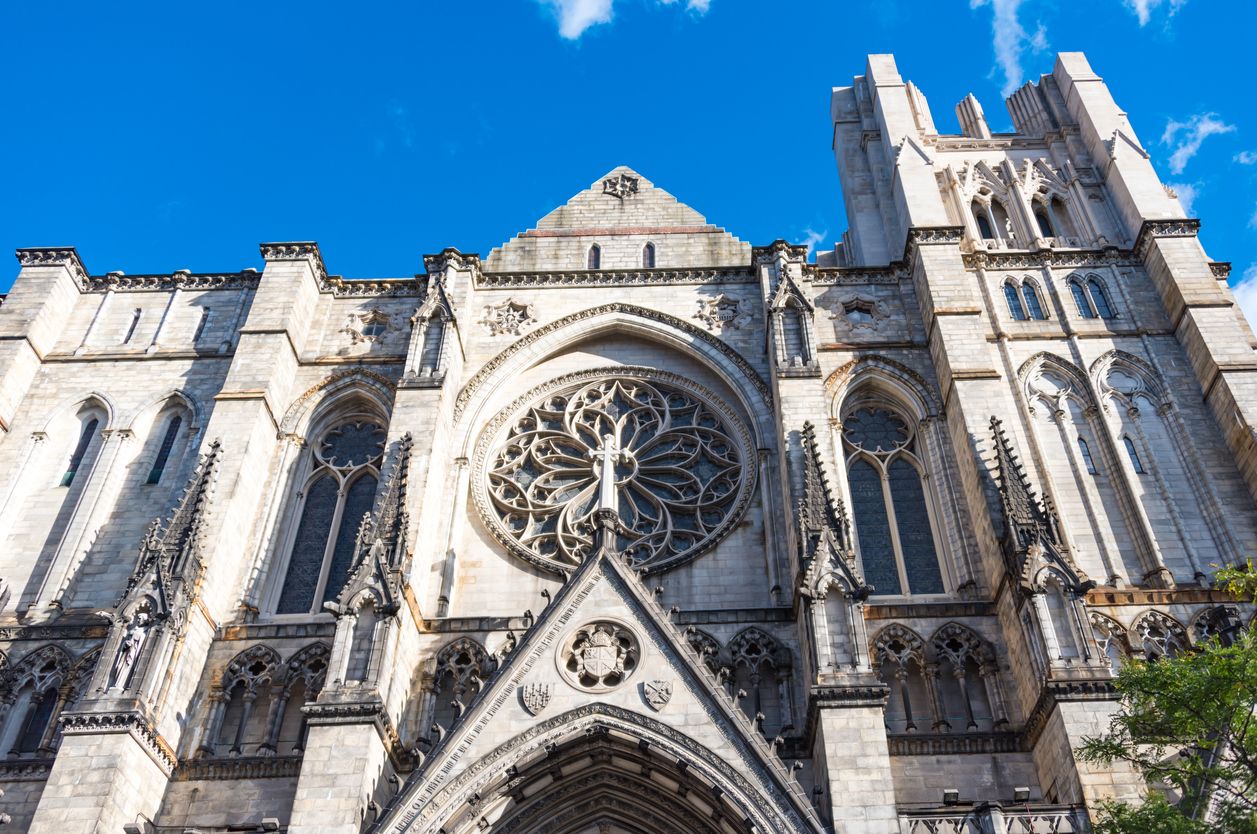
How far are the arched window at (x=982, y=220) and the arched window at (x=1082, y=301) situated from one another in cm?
335

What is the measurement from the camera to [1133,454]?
1680 cm

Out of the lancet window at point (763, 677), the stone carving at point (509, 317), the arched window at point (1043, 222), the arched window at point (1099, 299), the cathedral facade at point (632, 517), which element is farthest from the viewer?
the arched window at point (1043, 222)

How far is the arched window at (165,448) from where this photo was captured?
56.5ft

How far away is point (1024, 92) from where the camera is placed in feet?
85.8

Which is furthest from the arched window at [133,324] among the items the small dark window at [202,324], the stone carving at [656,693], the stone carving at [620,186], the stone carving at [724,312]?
the stone carving at [656,693]

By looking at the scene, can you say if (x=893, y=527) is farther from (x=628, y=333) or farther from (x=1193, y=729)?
(x=1193, y=729)

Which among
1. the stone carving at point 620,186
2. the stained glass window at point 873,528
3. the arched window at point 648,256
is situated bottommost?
the stained glass window at point 873,528

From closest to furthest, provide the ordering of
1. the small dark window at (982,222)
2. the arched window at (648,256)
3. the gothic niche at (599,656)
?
the gothic niche at (599,656)
the arched window at (648,256)
the small dark window at (982,222)

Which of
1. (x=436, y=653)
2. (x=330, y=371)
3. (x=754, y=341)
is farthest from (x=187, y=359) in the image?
(x=754, y=341)

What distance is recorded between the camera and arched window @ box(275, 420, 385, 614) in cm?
1612

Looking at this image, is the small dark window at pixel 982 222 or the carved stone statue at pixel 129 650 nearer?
the carved stone statue at pixel 129 650

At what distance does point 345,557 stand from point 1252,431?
14.1 m

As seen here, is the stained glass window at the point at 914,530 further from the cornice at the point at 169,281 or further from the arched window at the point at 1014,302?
the cornice at the point at 169,281

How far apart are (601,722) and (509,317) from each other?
9.35m
